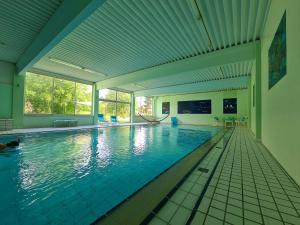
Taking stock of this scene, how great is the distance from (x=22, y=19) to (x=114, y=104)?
26.2ft

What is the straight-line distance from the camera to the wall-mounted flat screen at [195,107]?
38.3ft

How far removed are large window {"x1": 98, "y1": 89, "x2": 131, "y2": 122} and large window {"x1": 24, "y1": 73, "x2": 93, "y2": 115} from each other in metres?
1.20

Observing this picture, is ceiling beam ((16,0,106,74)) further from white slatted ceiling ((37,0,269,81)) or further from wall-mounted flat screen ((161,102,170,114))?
wall-mounted flat screen ((161,102,170,114))

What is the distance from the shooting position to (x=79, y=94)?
8.38m

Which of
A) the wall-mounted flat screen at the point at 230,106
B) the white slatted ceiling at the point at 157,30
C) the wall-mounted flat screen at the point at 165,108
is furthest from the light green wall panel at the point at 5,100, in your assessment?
the wall-mounted flat screen at the point at 230,106

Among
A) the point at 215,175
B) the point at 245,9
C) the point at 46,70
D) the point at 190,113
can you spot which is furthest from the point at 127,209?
the point at 190,113

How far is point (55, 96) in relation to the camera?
728 centimetres

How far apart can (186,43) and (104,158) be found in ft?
13.0

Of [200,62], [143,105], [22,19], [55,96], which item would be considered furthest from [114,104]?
[22,19]

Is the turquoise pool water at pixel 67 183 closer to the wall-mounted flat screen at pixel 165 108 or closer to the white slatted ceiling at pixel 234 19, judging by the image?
the white slatted ceiling at pixel 234 19

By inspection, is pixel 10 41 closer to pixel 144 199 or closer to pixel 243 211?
pixel 144 199

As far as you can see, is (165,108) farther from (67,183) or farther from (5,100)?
(67,183)

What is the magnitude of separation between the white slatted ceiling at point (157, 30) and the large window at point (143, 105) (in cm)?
779

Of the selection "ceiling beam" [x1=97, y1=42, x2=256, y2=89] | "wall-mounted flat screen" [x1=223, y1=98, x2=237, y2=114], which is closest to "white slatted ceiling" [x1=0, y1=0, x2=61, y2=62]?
"ceiling beam" [x1=97, y1=42, x2=256, y2=89]
